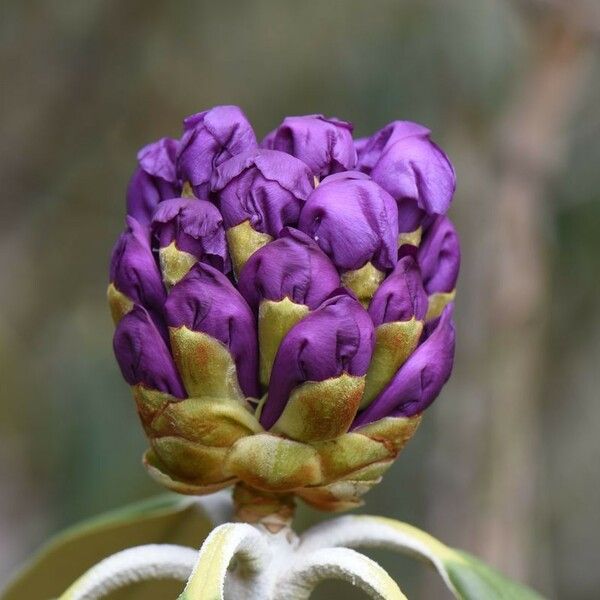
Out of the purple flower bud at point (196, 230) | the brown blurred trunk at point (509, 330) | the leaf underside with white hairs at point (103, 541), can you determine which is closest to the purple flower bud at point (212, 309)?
the purple flower bud at point (196, 230)

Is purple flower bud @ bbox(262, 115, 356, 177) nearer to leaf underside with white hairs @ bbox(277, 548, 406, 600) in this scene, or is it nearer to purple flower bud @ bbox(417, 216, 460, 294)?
purple flower bud @ bbox(417, 216, 460, 294)

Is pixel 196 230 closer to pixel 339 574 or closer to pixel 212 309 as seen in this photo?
pixel 212 309

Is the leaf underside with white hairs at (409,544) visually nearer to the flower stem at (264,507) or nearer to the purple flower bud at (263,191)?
the flower stem at (264,507)

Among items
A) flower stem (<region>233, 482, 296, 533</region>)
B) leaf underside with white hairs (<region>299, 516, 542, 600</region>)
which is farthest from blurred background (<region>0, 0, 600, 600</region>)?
flower stem (<region>233, 482, 296, 533</region>)

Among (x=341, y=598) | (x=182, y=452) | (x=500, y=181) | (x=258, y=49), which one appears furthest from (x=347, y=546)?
(x=258, y=49)

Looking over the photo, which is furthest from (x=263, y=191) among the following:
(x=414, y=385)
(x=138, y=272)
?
(x=414, y=385)

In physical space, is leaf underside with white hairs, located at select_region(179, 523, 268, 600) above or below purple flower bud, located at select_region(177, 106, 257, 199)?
below
